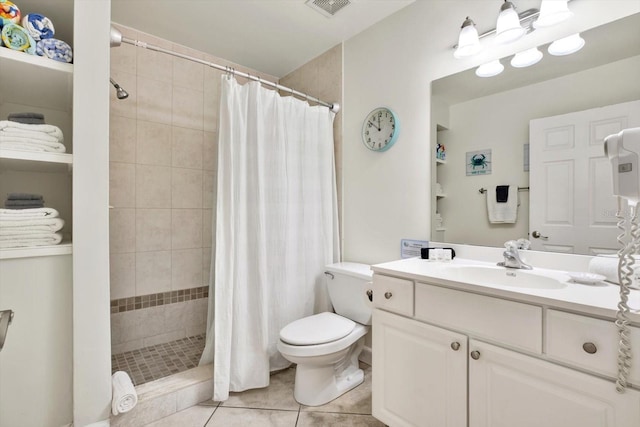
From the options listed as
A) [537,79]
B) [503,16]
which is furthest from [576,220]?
[503,16]

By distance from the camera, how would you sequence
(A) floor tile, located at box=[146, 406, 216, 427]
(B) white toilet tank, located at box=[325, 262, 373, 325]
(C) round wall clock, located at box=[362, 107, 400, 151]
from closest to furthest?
(A) floor tile, located at box=[146, 406, 216, 427]
(B) white toilet tank, located at box=[325, 262, 373, 325]
(C) round wall clock, located at box=[362, 107, 400, 151]

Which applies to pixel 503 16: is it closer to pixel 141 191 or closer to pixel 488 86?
pixel 488 86

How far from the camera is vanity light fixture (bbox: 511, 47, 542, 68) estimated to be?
4.47ft

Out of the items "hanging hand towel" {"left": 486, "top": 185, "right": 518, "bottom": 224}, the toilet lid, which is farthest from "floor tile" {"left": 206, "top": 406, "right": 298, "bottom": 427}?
"hanging hand towel" {"left": 486, "top": 185, "right": 518, "bottom": 224}

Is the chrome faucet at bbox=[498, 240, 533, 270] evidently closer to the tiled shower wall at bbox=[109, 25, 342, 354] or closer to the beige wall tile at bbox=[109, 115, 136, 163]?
the tiled shower wall at bbox=[109, 25, 342, 354]

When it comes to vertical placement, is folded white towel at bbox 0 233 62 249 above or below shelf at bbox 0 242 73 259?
above

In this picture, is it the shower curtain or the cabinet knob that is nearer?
the cabinet knob

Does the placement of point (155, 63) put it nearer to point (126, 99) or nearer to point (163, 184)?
point (126, 99)

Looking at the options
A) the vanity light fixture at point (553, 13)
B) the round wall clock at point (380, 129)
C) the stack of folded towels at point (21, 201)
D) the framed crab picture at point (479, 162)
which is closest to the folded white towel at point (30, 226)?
the stack of folded towels at point (21, 201)

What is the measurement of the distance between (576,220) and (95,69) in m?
2.18

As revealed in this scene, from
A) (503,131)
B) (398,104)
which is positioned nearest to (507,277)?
(503,131)

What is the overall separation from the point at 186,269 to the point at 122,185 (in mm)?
796

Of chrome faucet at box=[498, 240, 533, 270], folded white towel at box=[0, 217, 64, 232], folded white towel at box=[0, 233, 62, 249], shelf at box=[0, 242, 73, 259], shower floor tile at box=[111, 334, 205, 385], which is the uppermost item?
folded white towel at box=[0, 217, 64, 232]

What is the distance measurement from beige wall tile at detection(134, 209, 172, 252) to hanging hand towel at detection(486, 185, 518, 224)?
2.24 metres
